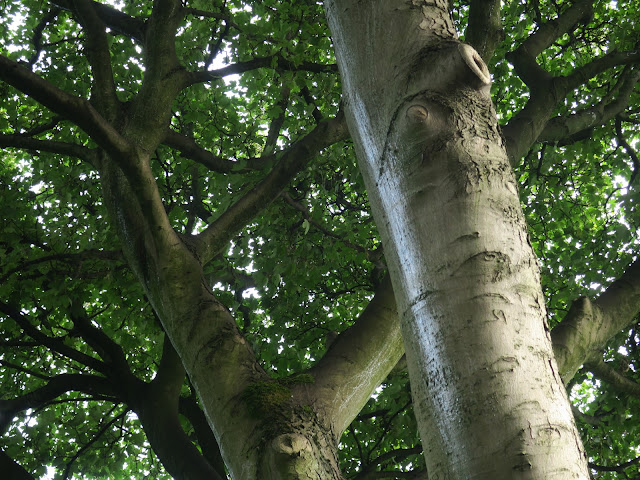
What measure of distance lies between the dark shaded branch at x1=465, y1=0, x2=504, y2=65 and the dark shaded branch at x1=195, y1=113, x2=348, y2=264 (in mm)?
1133

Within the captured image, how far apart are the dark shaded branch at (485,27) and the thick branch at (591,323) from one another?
193cm

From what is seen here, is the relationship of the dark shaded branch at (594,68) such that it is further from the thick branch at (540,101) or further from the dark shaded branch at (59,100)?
the dark shaded branch at (59,100)

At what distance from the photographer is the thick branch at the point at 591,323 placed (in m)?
4.07

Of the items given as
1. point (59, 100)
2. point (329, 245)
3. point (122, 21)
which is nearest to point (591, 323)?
point (329, 245)

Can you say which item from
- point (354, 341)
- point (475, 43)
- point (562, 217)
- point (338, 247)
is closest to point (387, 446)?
point (338, 247)

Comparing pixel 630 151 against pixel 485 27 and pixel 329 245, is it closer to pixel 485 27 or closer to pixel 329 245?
pixel 485 27

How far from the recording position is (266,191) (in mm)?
4715

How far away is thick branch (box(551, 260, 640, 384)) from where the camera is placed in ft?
13.4

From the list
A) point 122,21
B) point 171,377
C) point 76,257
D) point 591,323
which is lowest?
point 591,323

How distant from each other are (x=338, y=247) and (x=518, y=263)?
5.36 metres

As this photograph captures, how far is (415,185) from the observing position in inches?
58.9

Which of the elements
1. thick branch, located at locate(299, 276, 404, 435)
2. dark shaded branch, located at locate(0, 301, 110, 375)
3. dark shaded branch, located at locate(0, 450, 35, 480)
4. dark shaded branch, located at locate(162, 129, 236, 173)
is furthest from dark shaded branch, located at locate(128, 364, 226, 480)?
dark shaded branch, located at locate(162, 129, 236, 173)

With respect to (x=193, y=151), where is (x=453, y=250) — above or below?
below

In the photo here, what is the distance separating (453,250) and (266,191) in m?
3.43
